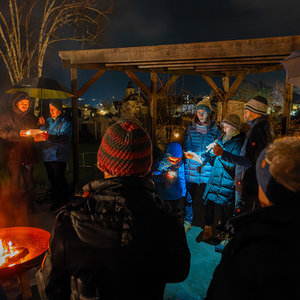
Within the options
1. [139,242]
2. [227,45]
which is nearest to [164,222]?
[139,242]

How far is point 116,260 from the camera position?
1.21m

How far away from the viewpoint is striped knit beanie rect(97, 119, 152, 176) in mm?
1303

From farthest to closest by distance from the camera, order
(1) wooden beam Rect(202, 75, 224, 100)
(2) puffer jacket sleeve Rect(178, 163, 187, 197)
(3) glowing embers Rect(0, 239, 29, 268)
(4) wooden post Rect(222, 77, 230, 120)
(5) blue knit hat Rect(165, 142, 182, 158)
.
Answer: (4) wooden post Rect(222, 77, 230, 120)
(1) wooden beam Rect(202, 75, 224, 100)
(2) puffer jacket sleeve Rect(178, 163, 187, 197)
(5) blue knit hat Rect(165, 142, 182, 158)
(3) glowing embers Rect(0, 239, 29, 268)

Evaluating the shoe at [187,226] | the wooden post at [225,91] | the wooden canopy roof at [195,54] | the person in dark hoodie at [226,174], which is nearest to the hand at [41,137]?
the wooden canopy roof at [195,54]

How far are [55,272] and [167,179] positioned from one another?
2.91 m

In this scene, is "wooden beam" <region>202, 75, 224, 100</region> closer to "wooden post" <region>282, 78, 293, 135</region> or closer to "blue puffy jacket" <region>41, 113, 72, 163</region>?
"wooden post" <region>282, 78, 293, 135</region>

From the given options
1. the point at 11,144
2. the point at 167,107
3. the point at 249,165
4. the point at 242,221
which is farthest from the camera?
the point at 167,107

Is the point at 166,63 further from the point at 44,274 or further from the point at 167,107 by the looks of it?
the point at 44,274

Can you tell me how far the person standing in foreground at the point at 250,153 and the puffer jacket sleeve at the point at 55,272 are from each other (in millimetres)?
2797

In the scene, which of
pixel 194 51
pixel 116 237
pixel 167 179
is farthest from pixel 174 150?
pixel 116 237

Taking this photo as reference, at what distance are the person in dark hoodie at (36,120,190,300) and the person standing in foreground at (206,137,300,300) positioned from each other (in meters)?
0.38

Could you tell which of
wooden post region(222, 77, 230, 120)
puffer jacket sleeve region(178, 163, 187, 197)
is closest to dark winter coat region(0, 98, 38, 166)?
puffer jacket sleeve region(178, 163, 187, 197)

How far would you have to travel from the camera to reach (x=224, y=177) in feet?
12.7

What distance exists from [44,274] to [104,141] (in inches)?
31.6
